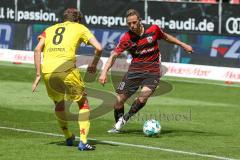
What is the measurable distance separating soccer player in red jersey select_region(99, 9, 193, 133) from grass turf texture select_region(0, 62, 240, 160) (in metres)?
0.63

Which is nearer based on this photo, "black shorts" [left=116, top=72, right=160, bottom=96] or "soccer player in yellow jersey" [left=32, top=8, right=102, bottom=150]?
"soccer player in yellow jersey" [left=32, top=8, right=102, bottom=150]

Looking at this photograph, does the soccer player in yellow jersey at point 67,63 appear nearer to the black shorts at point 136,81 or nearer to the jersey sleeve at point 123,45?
the jersey sleeve at point 123,45

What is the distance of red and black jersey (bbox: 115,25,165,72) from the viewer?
16.2 metres

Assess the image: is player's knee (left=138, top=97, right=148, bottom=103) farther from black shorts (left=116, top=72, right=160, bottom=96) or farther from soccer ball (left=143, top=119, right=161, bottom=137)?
soccer ball (left=143, top=119, right=161, bottom=137)

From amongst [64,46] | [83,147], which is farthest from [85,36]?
[83,147]

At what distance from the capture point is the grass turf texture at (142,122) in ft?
44.9

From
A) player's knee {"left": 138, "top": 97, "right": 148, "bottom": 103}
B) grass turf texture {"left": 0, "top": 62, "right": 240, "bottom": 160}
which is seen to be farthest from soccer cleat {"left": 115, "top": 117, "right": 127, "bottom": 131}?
player's knee {"left": 138, "top": 97, "right": 148, "bottom": 103}

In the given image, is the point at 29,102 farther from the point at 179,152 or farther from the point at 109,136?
the point at 179,152

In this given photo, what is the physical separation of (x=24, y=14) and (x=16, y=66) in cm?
525

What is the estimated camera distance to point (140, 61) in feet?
53.8

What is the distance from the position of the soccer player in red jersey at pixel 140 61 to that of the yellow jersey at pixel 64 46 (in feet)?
6.91

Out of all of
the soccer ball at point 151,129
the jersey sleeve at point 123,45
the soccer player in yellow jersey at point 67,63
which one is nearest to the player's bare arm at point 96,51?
the soccer player in yellow jersey at point 67,63

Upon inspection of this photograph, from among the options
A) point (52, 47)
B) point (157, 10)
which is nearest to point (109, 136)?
point (52, 47)

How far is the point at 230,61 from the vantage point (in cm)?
2842
